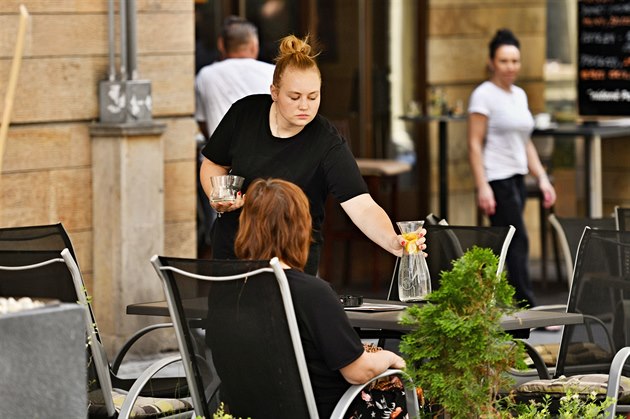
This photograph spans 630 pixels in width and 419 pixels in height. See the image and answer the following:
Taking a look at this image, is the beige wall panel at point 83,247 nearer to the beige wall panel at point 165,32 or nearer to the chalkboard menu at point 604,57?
the beige wall panel at point 165,32

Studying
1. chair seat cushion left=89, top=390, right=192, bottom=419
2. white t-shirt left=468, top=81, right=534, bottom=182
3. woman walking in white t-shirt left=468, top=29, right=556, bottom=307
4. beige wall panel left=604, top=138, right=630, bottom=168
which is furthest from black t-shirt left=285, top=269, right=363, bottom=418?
beige wall panel left=604, top=138, right=630, bottom=168

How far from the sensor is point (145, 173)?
8086 millimetres

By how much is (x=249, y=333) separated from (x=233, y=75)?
3988 millimetres

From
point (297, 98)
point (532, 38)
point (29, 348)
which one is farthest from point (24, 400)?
point (532, 38)

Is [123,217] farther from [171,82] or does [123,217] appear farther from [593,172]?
[593,172]

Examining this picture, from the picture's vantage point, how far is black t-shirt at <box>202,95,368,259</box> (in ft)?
18.7

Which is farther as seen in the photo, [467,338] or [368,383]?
[368,383]

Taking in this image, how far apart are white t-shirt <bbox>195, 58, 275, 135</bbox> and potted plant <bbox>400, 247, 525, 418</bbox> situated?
3.70 m

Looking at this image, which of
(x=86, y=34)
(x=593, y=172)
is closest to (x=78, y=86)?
(x=86, y=34)

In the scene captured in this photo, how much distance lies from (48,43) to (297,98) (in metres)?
2.54

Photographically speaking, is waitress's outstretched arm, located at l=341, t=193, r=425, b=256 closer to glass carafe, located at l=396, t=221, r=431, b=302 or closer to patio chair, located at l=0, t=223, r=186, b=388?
glass carafe, located at l=396, t=221, r=431, b=302

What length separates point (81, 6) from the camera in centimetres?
788

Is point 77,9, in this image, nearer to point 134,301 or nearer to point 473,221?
point 134,301

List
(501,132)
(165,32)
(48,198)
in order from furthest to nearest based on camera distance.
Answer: (501,132) → (165,32) → (48,198)
